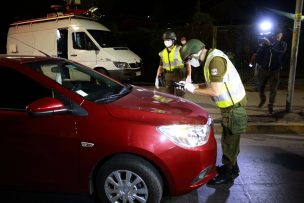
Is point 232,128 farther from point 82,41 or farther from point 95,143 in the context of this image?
point 82,41

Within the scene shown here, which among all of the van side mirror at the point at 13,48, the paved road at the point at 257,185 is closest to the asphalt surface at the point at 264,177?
the paved road at the point at 257,185

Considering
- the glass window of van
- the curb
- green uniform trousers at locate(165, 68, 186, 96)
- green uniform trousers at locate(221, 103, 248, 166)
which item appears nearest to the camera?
green uniform trousers at locate(221, 103, 248, 166)

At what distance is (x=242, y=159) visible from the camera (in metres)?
5.45

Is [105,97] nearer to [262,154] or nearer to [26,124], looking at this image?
[26,124]

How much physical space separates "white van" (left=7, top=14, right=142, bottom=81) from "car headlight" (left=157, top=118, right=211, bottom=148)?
7.95 m

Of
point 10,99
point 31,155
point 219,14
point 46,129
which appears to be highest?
point 219,14

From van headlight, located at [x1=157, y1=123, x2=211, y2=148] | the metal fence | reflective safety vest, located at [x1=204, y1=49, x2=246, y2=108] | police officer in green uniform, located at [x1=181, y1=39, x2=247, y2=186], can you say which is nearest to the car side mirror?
van headlight, located at [x1=157, y1=123, x2=211, y2=148]

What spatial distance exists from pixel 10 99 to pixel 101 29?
8.76 m

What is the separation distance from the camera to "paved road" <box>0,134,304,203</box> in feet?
13.7

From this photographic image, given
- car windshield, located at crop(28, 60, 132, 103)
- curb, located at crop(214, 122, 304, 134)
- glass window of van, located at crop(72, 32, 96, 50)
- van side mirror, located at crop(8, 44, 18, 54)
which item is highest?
glass window of van, located at crop(72, 32, 96, 50)

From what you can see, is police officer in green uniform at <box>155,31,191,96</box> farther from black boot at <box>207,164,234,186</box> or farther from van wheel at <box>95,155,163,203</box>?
van wheel at <box>95,155,163,203</box>

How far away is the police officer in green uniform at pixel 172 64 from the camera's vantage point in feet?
23.2

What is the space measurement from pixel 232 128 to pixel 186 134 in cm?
98

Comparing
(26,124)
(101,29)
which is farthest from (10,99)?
(101,29)
